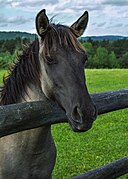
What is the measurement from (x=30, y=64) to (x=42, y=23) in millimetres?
321

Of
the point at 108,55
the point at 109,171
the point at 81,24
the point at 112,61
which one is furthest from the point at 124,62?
the point at 81,24

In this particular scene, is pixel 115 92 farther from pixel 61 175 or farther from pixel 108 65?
pixel 108 65

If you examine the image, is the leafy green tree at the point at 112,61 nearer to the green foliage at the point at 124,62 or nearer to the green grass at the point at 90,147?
the green foliage at the point at 124,62

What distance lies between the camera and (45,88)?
2.66m

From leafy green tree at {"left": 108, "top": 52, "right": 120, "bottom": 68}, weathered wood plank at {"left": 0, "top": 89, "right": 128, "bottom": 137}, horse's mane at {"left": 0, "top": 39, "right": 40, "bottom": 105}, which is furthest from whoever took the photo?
leafy green tree at {"left": 108, "top": 52, "right": 120, "bottom": 68}

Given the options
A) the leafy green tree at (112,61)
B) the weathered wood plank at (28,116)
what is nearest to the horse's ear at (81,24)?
the weathered wood plank at (28,116)

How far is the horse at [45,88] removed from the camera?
7.93ft

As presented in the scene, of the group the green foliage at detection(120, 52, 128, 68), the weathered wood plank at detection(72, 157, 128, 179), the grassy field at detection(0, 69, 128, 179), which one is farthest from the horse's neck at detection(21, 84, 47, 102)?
the green foliage at detection(120, 52, 128, 68)

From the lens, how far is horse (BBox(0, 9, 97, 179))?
242cm

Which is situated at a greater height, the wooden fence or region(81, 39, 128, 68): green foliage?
the wooden fence

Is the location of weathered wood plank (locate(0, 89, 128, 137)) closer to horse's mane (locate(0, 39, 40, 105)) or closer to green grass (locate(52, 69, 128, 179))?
horse's mane (locate(0, 39, 40, 105))

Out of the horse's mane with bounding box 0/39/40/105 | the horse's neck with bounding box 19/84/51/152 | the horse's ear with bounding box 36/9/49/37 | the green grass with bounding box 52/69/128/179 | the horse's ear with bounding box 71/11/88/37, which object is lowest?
the green grass with bounding box 52/69/128/179

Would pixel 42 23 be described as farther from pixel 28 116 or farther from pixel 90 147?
pixel 90 147

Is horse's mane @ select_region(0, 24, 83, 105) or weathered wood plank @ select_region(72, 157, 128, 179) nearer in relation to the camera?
horse's mane @ select_region(0, 24, 83, 105)
